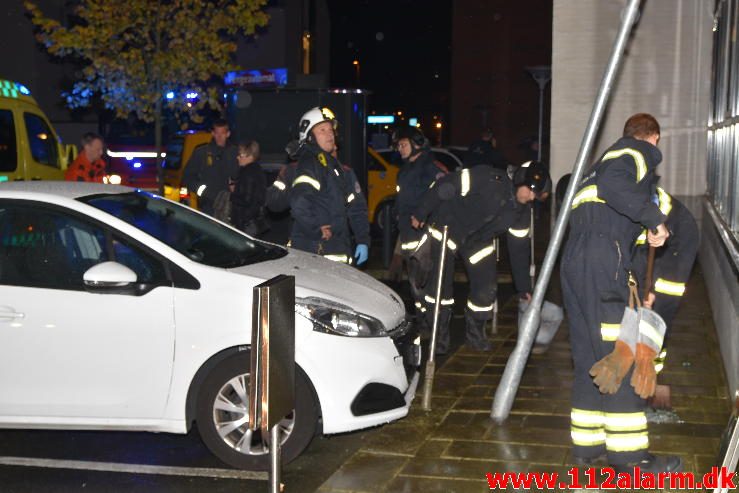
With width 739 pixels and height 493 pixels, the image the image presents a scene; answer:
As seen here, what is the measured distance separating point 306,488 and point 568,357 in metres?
3.60

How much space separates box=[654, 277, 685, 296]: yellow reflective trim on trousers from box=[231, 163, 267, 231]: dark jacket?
212 inches

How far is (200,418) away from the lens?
236 inches

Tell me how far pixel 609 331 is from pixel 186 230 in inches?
114

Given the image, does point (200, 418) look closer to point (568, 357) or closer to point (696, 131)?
point (568, 357)

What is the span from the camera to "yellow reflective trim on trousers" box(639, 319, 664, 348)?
5.31m

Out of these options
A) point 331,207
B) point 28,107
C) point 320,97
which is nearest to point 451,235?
point 331,207

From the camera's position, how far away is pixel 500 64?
3941cm

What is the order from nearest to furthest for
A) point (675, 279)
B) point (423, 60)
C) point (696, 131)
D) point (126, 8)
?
1. point (675, 279)
2. point (696, 131)
3. point (126, 8)
4. point (423, 60)

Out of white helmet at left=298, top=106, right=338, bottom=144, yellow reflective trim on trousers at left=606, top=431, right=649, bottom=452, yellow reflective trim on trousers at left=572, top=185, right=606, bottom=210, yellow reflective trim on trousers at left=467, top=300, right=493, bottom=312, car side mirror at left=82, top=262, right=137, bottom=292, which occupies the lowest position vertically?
yellow reflective trim on trousers at left=606, top=431, right=649, bottom=452

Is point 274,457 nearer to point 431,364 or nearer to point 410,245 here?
point 431,364

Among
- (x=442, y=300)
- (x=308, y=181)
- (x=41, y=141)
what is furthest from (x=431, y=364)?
(x=41, y=141)

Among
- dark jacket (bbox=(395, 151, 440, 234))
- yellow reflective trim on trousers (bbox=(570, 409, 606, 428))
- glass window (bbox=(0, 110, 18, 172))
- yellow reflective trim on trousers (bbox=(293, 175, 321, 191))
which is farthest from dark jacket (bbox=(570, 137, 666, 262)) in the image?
glass window (bbox=(0, 110, 18, 172))

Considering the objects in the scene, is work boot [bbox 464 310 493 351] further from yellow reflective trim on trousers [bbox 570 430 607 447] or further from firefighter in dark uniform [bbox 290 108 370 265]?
yellow reflective trim on trousers [bbox 570 430 607 447]

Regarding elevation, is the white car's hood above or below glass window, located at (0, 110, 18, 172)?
below
